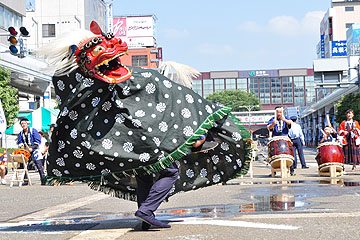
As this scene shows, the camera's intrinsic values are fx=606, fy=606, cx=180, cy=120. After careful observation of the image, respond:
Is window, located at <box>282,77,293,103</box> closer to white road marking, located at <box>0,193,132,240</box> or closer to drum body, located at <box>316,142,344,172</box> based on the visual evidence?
drum body, located at <box>316,142,344,172</box>

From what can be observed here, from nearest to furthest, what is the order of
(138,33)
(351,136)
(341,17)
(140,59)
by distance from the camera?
(351,136), (341,17), (140,59), (138,33)

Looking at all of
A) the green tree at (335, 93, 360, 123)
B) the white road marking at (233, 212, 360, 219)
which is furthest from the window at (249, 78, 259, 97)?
the white road marking at (233, 212, 360, 219)

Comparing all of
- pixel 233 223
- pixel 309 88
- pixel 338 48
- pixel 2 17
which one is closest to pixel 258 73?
pixel 309 88

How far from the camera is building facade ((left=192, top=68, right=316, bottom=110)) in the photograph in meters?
174

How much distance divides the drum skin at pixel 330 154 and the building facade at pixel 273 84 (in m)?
160

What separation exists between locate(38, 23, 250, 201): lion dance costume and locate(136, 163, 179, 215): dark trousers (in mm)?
178

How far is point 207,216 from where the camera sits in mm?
6191

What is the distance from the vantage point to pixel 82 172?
5348 millimetres

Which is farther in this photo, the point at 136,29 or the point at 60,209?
the point at 136,29

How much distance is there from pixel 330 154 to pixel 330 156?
53mm

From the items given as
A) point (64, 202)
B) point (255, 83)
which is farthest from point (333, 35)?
point (64, 202)

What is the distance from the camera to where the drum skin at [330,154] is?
1323 cm

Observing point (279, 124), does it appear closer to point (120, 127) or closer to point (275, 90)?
point (120, 127)

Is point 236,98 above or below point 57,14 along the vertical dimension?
below
